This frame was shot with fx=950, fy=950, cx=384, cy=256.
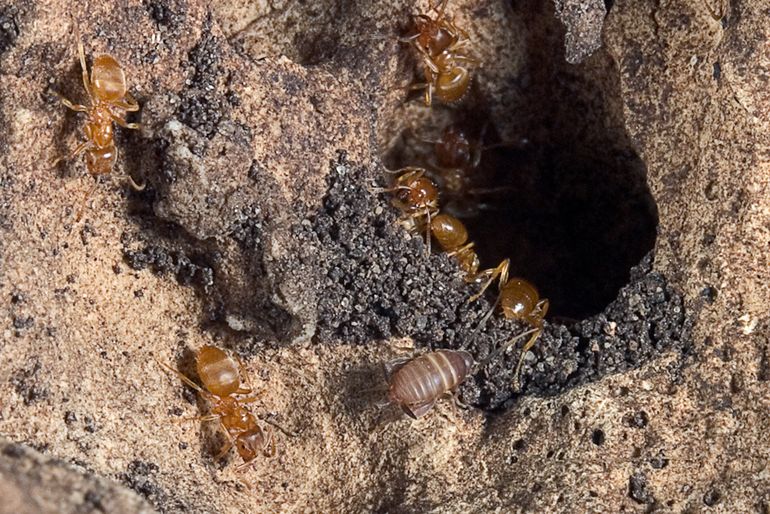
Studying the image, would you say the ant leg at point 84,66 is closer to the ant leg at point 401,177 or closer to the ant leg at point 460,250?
the ant leg at point 401,177

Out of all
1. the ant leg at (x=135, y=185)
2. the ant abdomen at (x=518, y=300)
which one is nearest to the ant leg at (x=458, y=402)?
the ant abdomen at (x=518, y=300)

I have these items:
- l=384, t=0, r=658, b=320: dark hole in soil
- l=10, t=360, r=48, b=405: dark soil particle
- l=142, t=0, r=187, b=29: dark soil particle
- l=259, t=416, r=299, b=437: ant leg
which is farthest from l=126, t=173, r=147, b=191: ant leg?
l=384, t=0, r=658, b=320: dark hole in soil

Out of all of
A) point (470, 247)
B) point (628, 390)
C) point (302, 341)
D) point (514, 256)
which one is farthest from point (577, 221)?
point (302, 341)

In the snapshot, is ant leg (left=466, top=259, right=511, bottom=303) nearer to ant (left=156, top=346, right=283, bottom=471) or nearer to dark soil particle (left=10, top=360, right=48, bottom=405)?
ant (left=156, top=346, right=283, bottom=471)

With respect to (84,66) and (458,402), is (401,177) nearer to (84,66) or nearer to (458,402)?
(458,402)

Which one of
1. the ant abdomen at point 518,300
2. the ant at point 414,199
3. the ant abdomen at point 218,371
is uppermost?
the ant at point 414,199

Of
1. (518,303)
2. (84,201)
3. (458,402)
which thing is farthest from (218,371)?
→ (518,303)
